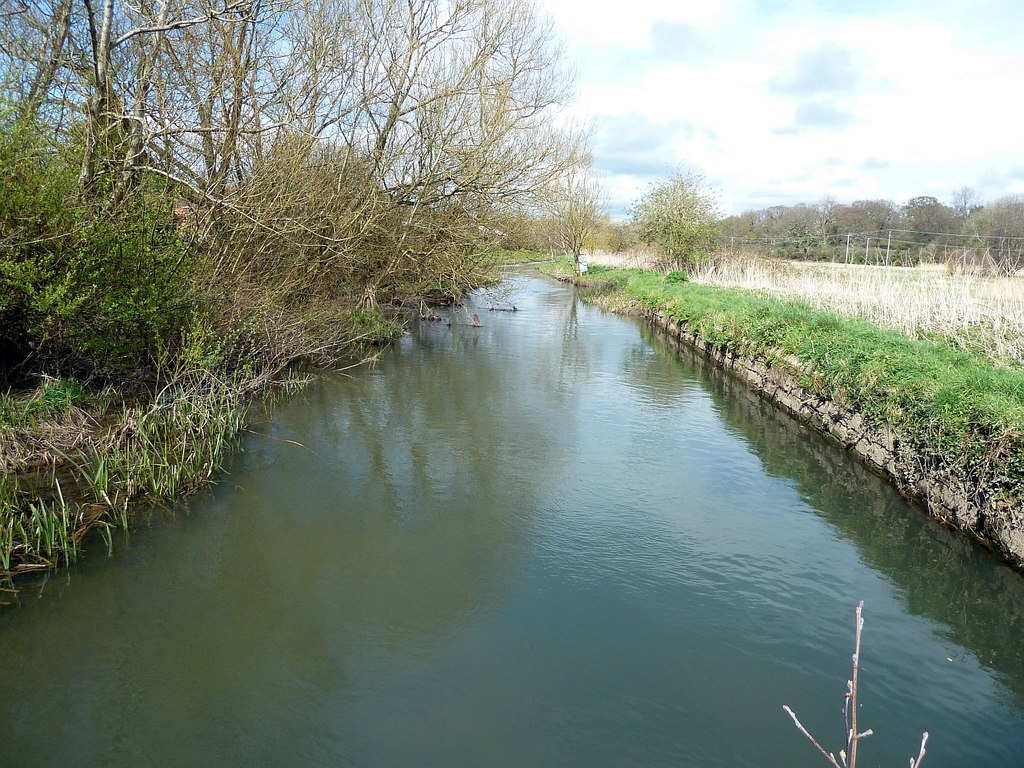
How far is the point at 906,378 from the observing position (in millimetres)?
7020

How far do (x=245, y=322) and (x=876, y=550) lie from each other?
24.6ft

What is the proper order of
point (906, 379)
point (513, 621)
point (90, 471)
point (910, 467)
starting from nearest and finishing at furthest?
1. point (513, 621)
2. point (90, 471)
3. point (910, 467)
4. point (906, 379)

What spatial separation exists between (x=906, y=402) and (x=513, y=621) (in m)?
4.70

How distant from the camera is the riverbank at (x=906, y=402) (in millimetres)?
5477

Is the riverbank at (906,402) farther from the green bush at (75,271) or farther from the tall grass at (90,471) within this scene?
the green bush at (75,271)

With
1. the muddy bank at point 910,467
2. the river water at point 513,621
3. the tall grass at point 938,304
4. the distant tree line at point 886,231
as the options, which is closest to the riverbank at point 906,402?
the muddy bank at point 910,467

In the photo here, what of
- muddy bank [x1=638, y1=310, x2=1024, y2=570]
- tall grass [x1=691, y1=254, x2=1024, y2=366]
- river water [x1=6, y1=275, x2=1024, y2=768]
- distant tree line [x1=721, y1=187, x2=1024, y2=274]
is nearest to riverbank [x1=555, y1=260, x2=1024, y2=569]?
muddy bank [x1=638, y1=310, x2=1024, y2=570]

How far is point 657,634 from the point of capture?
4449 mm

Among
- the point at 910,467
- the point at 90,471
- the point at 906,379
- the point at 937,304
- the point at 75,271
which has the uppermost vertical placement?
the point at 75,271

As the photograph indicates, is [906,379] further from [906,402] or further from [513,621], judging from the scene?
[513,621]

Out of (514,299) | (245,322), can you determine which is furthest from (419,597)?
(514,299)

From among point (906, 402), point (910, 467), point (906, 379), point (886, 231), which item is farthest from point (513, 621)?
point (886, 231)

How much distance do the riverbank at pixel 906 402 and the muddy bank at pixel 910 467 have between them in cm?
1

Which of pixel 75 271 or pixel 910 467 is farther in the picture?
pixel 910 467
